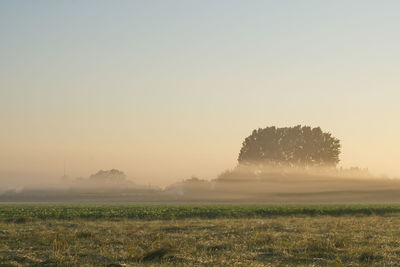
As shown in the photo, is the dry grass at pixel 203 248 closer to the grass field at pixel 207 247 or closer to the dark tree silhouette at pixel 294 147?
the grass field at pixel 207 247

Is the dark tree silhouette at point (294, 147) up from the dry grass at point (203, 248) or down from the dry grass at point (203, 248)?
up

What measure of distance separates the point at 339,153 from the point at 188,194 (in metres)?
35.5

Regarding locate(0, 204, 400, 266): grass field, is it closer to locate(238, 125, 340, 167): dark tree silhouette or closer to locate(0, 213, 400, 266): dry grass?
locate(0, 213, 400, 266): dry grass

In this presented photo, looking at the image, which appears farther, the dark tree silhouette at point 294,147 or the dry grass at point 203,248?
the dark tree silhouette at point 294,147

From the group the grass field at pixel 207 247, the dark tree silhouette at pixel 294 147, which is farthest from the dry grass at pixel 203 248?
the dark tree silhouette at pixel 294 147

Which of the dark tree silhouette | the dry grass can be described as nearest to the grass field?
the dry grass

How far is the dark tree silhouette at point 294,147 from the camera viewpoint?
408ft

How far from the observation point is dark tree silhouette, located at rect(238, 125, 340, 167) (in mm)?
124375

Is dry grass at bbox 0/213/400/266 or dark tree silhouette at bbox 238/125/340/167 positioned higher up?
dark tree silhouette at bbox 238/125/340/167

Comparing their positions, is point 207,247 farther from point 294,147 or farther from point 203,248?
point 294,147

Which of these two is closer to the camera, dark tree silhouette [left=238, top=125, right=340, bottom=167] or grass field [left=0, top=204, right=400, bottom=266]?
grass field [left=0, top=204, right=400, bottom=266]

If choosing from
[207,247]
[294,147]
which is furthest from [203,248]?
[294,147]

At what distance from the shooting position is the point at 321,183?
122500 mm

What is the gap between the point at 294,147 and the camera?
125m
